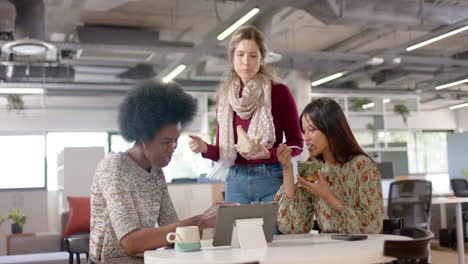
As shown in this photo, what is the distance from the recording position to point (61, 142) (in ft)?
45.3

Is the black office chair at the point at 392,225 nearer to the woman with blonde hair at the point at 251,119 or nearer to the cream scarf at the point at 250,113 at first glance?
the woman with blonde hair at the point at 251,119

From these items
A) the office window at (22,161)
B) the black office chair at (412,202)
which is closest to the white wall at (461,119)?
the black office chair at (412,202)

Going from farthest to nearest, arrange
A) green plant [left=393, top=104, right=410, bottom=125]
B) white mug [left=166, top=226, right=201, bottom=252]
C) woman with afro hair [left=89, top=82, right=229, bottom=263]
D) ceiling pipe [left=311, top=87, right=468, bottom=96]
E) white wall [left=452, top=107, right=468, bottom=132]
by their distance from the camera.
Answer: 1. white wall [left=452, top=107, right=468, bottom=132]
2. ceiling pipe [left=311, top=87, right=468, bottom=96]
3. green plant [left=393, top=104, right=410, bottom=125]
4. woman with afro hair [left=89, top=82, right=229, bottom=263]
5. white mug [left=166, top=226, right=201, bottom=252]

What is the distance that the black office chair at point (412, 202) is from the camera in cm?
575

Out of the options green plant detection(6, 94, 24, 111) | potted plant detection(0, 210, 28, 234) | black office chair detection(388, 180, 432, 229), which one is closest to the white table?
black office chair detection(388, 180, 432, 229)

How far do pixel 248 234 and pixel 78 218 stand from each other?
12.8 feet

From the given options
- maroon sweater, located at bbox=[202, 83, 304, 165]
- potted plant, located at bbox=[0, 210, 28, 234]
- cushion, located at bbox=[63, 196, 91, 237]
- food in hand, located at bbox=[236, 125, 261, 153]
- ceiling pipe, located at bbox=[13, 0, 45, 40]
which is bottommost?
potted plant, located at bbox=[0, 210, 28, 234]

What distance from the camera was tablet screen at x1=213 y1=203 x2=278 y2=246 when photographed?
5.42 ft

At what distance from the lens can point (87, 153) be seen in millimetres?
6629

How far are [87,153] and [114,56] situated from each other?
5146mm

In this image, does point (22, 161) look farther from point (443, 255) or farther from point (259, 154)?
point (259, 154)

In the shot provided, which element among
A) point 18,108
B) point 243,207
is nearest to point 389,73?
point 18,108

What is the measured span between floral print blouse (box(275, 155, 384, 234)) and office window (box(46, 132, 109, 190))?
11.5 metres

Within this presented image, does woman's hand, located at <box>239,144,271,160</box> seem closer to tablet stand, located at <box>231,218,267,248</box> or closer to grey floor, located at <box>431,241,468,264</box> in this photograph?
tablet stand, located at <box>231,218,267,248</box>
